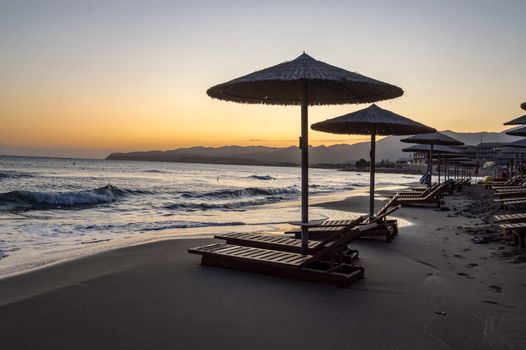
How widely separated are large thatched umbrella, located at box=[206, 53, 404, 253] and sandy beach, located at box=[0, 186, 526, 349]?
1.38 metres

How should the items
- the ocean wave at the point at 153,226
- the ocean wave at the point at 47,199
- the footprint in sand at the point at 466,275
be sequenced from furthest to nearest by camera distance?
the ocean wave at the point at 47,199
the ocean wave at the point at 153,226
the footprint in sand at the point at 466,275

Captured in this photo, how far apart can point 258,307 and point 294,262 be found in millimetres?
1217

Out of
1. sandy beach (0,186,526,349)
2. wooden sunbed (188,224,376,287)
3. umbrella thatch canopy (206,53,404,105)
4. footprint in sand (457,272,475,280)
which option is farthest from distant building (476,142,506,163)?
wooden sunbed (188,224,376,287)

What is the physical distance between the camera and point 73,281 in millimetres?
5551

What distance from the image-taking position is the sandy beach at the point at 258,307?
362 centimetres

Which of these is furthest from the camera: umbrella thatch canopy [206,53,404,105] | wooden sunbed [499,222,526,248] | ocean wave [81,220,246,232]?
ocean wave [81,220,246,232]

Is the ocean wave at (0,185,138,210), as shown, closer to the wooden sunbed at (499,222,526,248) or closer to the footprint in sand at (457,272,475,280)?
the footprint in sand at (457,272,475,280)

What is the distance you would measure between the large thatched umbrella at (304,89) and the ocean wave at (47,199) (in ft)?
48.3

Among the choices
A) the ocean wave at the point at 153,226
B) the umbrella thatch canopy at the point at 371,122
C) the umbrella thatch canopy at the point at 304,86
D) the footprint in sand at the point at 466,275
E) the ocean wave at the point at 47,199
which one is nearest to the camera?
the umbrella thatch canopy at the point at 304,86

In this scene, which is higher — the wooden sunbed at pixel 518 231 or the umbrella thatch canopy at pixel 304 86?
the umbrella thatch canopy at pixel 304 86

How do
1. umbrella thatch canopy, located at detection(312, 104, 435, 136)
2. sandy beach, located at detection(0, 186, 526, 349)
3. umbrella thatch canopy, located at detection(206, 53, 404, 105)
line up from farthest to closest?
umbrella thatch canopy, located at detection(312, 104, 435, 136)
umbrella thatch canopy, located at detection(206, 53, 404, 105)
sandy beach, located at detection(0, 186, 526, 349)

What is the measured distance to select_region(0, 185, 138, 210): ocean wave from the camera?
1858 cm

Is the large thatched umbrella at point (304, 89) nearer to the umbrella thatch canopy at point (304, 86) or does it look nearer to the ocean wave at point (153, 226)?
the umbrella thatch canopy at point (304, 86)

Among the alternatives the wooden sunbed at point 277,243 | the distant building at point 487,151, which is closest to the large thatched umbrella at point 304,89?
the wooden sunbed at point 277,243
